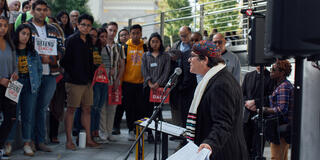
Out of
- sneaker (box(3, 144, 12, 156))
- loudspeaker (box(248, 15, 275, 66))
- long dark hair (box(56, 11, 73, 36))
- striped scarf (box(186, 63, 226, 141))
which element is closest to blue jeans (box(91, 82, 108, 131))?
long dark hair (box(56, 11, 73, 36))

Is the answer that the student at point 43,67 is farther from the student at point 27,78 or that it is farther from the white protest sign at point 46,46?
the student at point 27,78

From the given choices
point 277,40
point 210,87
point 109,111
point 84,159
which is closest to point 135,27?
point 109,111

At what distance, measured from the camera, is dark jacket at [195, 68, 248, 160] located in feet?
13.1

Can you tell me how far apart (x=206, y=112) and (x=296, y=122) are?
147 cm

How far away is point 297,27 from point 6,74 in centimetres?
530

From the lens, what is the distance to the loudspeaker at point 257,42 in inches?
246

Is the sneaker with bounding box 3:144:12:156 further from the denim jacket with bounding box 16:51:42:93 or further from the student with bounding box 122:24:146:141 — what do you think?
the student with bounding box 122:24:146:141

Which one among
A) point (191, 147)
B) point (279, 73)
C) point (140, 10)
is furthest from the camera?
point (140, 10)

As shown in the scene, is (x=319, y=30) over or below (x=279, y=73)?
over

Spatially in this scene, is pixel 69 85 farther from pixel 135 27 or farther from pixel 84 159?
pixel 135 27

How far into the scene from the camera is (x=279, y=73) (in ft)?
22.4

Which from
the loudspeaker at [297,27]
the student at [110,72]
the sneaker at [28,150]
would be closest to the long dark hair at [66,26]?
the student at [110,72]

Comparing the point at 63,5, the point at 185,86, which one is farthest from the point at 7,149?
the point at 63,5

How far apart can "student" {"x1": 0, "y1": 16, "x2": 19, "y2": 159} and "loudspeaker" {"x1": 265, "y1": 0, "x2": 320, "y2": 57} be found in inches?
201
